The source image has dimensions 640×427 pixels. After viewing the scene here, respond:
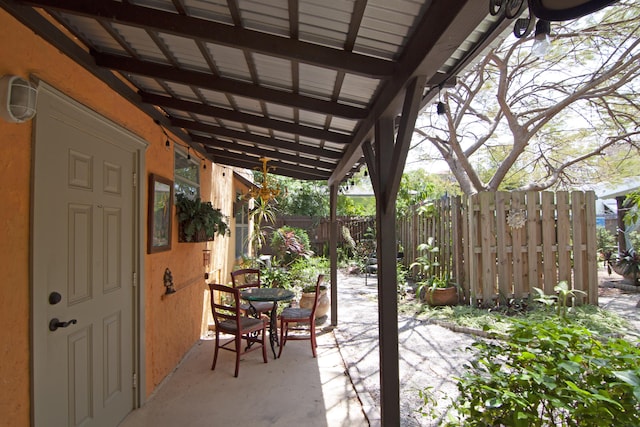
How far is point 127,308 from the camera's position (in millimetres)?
2857

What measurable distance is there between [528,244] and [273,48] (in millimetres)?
5149

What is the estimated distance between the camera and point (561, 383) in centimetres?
152

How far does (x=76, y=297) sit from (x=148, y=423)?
1.20m

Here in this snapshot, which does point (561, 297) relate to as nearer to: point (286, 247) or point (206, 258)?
point (206, 258)

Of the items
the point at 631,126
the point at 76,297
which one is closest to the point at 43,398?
the point at 76,297

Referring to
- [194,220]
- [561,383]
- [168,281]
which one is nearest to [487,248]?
[194,220]

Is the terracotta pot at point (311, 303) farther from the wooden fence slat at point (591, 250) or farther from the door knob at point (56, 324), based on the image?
the wooden fence slat at point (591, 250)

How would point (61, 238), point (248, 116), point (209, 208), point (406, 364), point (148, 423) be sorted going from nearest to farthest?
point (61, 238) → point (148, 423) → point (248, 116) → point (406, 364) → point (209, 208)

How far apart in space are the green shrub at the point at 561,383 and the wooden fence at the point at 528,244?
397cm

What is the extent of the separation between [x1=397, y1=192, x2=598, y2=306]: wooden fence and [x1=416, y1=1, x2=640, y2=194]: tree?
1.97 meters

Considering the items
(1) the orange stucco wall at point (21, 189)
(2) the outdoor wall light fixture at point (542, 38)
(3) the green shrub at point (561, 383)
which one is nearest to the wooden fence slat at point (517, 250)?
(3) the green shrub at point (561, 383)

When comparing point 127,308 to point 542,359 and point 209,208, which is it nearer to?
point 209,208

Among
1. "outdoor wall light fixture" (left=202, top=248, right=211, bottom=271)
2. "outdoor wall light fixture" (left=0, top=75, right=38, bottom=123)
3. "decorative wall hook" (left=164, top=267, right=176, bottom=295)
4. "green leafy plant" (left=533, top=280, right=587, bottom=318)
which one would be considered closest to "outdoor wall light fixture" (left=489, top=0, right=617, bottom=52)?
"outdoor wall light fixture" (left=0, top=75, right=38, bottom=123)

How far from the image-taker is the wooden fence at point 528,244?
554 cm
